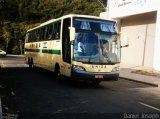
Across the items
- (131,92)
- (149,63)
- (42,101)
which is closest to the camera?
(42,101)

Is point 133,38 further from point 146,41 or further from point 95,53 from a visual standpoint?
point 95,53

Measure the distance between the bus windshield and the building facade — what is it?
12963 millimetres

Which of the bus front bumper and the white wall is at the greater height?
the white wall

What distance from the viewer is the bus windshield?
17672 millimetres

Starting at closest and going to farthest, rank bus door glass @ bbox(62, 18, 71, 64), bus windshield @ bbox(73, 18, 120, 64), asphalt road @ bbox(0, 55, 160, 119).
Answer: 1. asphalt road @ bbox(0, 55, 160, 119)
2. bus windshield @ bbox(73, 18, 120, 64)
3. bus door glass @ bbox(62, 18, 71, 64)

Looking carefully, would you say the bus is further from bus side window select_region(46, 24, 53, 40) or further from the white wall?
the white wall

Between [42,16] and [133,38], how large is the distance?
37.8m

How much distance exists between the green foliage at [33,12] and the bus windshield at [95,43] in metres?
52.5

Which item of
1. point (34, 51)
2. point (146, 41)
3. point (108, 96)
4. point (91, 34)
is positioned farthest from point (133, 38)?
point (108, 96)

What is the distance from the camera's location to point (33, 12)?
2872 inches

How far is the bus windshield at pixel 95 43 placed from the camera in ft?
58.0

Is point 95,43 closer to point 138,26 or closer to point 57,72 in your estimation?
point 57,72

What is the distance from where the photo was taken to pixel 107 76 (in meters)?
17.8

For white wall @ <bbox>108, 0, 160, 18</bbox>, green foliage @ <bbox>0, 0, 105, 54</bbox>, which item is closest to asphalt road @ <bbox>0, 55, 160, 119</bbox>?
white wall @ <bbox>108, 0, 160, 18</bbox>
